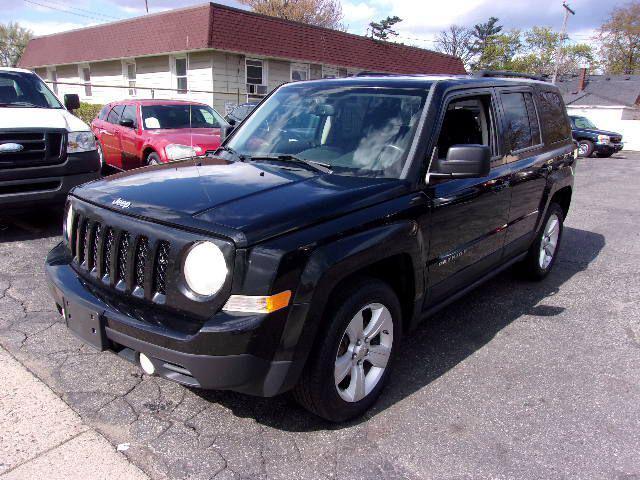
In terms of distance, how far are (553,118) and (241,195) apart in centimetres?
373

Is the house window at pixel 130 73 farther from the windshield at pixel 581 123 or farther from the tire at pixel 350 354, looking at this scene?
the tire at pixel 350 354

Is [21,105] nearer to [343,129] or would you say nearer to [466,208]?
[343,129]

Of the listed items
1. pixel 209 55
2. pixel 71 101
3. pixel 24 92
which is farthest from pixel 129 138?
pixel 209 55

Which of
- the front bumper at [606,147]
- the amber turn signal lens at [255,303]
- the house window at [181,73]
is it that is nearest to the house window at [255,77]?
the house window at [181,73]

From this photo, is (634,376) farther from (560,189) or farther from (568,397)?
(560,189)

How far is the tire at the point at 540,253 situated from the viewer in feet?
16.2

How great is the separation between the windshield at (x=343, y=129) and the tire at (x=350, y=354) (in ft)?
2.53

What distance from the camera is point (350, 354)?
8.89ft

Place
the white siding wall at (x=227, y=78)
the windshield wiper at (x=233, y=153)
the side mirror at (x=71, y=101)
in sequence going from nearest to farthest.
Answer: the windshield wiper at (x=233, y=153), the side mirror at (x=71, y=101), the white siding wall at (x=227, y=78)

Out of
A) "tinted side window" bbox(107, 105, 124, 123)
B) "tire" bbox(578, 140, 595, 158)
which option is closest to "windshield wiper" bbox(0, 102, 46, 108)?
"tinted side window" bbox(107, 105, 124, 123)

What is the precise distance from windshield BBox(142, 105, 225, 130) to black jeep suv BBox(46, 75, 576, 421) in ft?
18.1

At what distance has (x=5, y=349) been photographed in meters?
3.43

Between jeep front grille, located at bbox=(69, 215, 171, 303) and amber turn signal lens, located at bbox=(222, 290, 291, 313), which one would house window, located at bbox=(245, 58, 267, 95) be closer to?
jeep front grille, located at bbox=(69, 215, 171, 303)

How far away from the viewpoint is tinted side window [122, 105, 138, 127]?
360 inches
